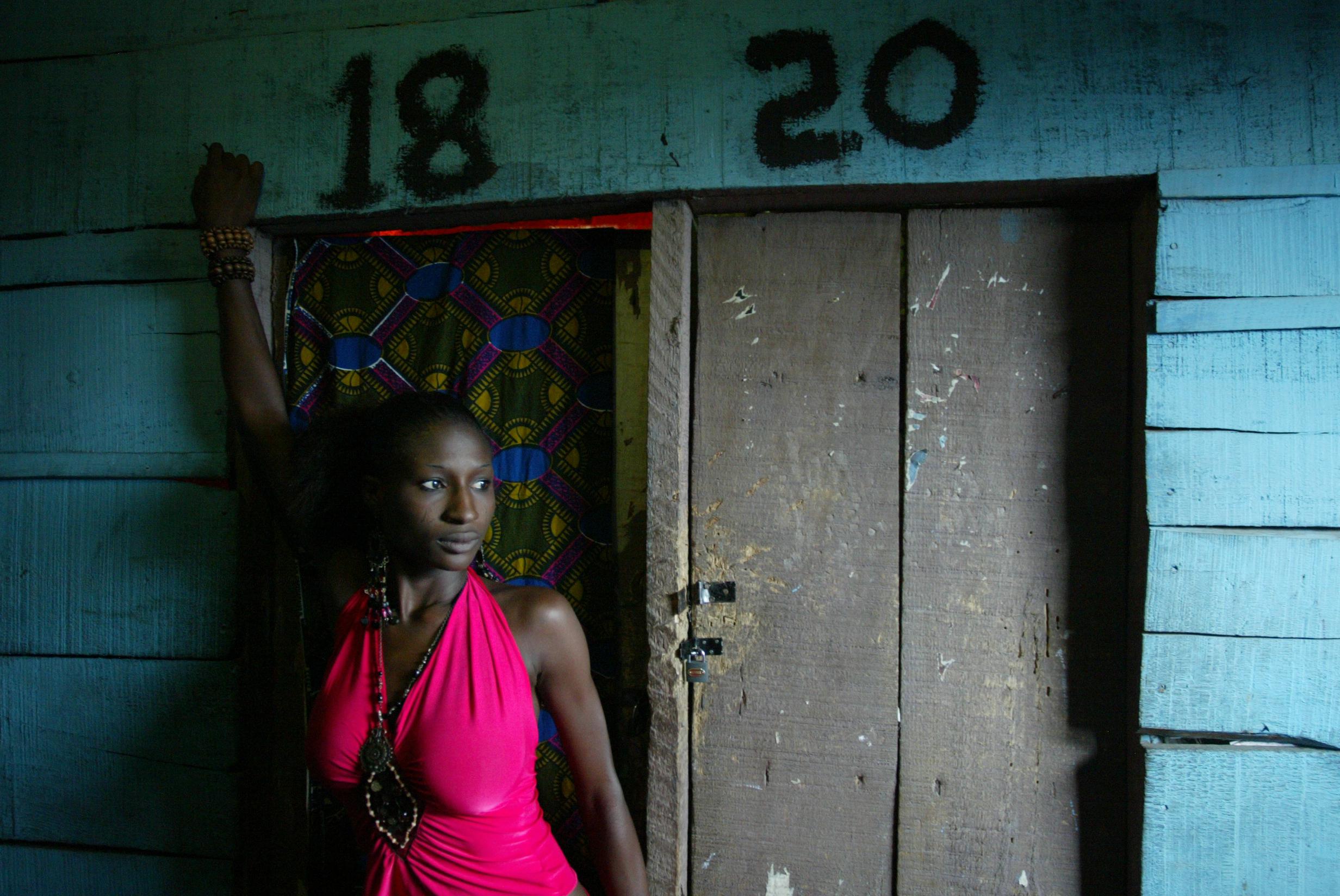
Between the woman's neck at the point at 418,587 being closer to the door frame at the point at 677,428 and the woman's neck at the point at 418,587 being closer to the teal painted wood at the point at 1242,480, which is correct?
the door frame at the point at 677,428

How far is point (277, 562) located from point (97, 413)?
53 centimetres

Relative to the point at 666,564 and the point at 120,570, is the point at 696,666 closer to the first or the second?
the point at 666,564

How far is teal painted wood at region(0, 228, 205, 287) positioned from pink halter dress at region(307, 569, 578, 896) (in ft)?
3.40

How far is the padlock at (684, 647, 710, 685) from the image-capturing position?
153 centimetres

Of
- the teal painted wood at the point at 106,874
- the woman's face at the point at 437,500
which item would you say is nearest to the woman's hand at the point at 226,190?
the woman's face at the point at 437,500

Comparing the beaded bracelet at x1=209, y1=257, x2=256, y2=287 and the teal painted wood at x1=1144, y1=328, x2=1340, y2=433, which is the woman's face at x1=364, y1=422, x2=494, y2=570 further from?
the teal painted wood at x1=1144, y1=328, x2=1340, y2=433

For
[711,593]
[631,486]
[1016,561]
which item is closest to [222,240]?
[631,486]

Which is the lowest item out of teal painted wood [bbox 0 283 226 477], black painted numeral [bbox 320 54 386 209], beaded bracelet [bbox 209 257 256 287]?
teal painted wood [bbox 0 283 226 477]

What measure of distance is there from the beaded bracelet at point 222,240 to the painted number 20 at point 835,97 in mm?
1104

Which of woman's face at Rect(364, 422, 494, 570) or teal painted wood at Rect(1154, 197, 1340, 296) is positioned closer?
woman's face at Rect(364, 422, 494, 570)

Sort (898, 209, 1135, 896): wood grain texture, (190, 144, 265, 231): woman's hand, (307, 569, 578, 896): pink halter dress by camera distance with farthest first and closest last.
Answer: (190, 144, 265, 231): woman's hand < (898, 209, 1135, 896): wood grain texture < (307, 569, 578, 896): pink halter dress

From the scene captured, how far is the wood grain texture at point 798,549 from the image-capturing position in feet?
5.03

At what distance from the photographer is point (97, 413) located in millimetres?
1668

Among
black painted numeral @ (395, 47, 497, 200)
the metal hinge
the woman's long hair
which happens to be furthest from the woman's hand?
the metal hinge
